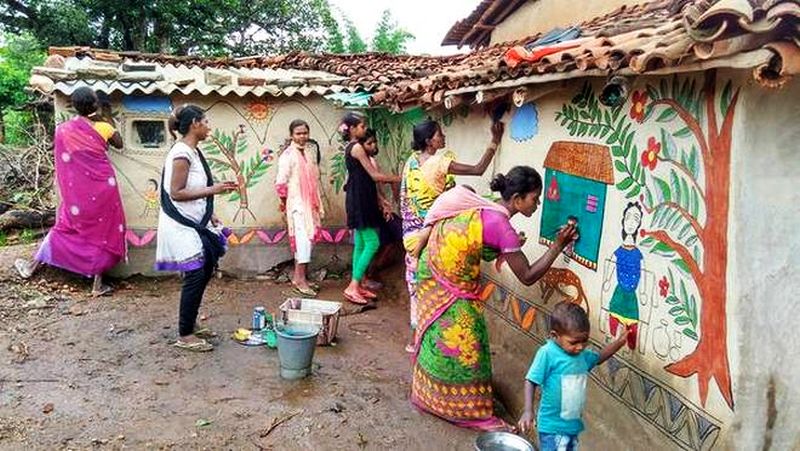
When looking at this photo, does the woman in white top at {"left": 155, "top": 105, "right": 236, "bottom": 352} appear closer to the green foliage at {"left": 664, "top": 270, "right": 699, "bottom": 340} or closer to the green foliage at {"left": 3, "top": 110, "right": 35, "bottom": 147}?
the green foliage at {"left": 664, "top": 270, "right": 699, "bottom": 340}

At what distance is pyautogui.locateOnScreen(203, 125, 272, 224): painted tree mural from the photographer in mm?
7496

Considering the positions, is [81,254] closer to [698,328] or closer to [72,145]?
[72,145]

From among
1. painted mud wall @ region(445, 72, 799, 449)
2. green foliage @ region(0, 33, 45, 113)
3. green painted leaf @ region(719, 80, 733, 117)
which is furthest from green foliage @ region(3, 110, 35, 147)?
green painted leaf @ region(719, 80, 733, 117)

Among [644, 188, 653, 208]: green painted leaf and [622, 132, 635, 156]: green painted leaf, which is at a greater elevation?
[622, 132, 635, 156]: green painted leaf

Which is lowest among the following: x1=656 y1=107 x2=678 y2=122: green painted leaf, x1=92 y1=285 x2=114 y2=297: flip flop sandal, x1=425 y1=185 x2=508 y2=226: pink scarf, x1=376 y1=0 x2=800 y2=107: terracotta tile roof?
x1=92 y1=285 x2=114 y2=297: flip flop sandal

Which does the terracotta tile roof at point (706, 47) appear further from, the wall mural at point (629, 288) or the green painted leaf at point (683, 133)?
the wall mural at point (629, 288)

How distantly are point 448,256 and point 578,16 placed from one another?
5001mm

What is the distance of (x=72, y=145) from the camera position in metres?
6.45

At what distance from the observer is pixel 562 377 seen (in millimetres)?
2934

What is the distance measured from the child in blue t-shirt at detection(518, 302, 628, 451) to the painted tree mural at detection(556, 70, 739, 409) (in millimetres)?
387

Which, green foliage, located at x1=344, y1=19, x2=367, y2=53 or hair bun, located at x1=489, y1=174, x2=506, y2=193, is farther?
green foliage, located at x1=344, y1=19, x2=367, y2=53

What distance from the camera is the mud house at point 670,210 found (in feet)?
7.98

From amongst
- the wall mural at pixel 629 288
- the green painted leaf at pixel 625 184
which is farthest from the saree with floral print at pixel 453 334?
the green painted leaf at pixel 625 184

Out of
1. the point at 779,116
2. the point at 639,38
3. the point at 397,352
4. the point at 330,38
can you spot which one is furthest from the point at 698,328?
the point at 330,38
